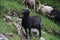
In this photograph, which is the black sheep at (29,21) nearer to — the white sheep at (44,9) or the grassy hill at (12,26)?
the grassy hill at (12,26)

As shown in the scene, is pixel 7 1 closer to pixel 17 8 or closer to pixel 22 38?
pixel 17 8

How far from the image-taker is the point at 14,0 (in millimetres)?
24156

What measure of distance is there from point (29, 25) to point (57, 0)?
12606 mm

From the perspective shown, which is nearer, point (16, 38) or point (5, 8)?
point (16, 38)

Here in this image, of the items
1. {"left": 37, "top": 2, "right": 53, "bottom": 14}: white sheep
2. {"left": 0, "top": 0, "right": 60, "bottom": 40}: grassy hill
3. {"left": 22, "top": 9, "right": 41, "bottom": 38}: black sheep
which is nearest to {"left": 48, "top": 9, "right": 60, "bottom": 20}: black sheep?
{"left": 37, "top": 2, "right": 53, "bottom": 14}: white sheep

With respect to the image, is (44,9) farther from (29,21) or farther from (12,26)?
(29,21)

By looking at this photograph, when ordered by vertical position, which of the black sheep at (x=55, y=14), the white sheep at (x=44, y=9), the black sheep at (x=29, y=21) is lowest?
the black sheep at (x=55, y=14)

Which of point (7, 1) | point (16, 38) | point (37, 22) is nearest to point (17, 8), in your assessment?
point (7, 1)

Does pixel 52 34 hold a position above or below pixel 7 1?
below

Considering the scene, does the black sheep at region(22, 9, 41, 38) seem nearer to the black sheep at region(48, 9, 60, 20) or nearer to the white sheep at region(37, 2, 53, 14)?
the white sheep at region(37, 2, 53, 14)

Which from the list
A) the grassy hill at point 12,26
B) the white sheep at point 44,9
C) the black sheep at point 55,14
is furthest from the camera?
the black sheep at point 55,14

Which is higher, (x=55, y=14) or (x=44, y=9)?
(x=44, y=9)

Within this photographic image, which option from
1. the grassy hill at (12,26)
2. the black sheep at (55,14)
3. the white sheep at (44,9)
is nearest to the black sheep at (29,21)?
the grassy hill at (12,26)

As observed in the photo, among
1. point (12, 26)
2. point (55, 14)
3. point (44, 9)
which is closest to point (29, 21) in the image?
point (12, 26)
